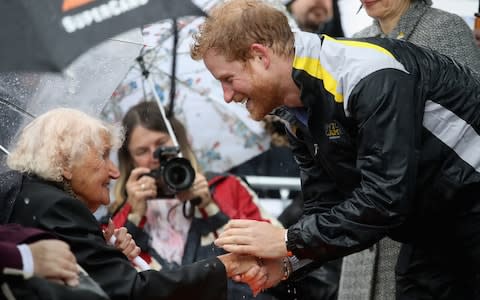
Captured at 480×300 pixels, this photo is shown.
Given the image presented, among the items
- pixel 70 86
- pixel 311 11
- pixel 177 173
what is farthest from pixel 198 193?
pixel 70 86

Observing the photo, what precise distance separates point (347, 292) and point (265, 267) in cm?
125

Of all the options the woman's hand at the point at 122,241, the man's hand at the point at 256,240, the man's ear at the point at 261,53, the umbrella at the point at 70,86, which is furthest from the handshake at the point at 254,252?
the umbrella at the point at 70,86

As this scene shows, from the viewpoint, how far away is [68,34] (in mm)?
3807

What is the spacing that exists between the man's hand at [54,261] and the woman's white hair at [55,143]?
0.69m

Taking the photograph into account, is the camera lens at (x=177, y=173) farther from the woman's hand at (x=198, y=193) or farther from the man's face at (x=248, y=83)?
the man's face at (x=248, y=83)

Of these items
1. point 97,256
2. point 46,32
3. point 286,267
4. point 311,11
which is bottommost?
point 286,267

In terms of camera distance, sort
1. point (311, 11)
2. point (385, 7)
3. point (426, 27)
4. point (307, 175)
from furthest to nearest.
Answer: point (311, 11)
point (385, 7)
point (426, 27)
point (307, 175)

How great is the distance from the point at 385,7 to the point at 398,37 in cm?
19

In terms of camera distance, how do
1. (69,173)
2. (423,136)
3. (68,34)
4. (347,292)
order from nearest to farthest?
(68,34) → (423,136) → (69,173) → (347,292)

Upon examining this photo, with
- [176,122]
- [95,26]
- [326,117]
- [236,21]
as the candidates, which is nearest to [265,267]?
[326,117]

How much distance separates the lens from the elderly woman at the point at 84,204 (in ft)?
14.2

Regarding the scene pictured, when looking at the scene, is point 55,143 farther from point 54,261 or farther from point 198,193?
point 198,193

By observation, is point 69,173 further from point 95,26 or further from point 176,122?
point 176,122

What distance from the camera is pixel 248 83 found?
455 centimetres
